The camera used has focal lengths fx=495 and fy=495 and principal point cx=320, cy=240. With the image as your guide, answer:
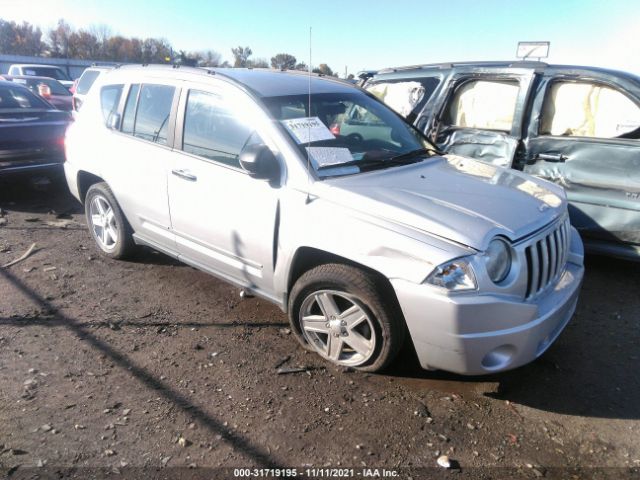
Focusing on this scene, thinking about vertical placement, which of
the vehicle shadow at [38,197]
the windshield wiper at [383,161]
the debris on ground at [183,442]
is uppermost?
the windshield wiper at [383,161]

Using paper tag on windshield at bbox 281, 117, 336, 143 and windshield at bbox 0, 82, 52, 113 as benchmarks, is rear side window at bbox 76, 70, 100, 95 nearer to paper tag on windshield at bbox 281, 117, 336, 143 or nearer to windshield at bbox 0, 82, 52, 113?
windshield at bbox 0, 82, 52, 113

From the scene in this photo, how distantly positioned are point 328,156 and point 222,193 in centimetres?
77

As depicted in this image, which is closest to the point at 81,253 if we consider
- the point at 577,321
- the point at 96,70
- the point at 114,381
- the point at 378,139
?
the point at 114,381

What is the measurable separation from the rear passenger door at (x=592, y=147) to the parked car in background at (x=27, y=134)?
6.17 meters

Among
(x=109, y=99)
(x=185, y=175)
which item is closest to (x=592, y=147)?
(x=185, y=175)

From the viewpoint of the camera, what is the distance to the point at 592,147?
443cm

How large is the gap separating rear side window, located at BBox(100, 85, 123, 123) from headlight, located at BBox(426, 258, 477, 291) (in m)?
3.41

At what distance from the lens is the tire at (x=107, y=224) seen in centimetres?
451

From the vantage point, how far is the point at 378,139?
3.77 meters

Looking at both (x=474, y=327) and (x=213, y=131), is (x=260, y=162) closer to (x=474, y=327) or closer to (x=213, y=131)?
(x=213, y=131)

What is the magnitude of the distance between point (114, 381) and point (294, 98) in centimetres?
222

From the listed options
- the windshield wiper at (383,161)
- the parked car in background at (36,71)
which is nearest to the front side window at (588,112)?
the windshield wiper at (383,161)

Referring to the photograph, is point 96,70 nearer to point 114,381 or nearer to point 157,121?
point 157,121

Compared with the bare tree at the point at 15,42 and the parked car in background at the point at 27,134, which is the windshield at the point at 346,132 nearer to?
the parked car in background at the point at 27,134
